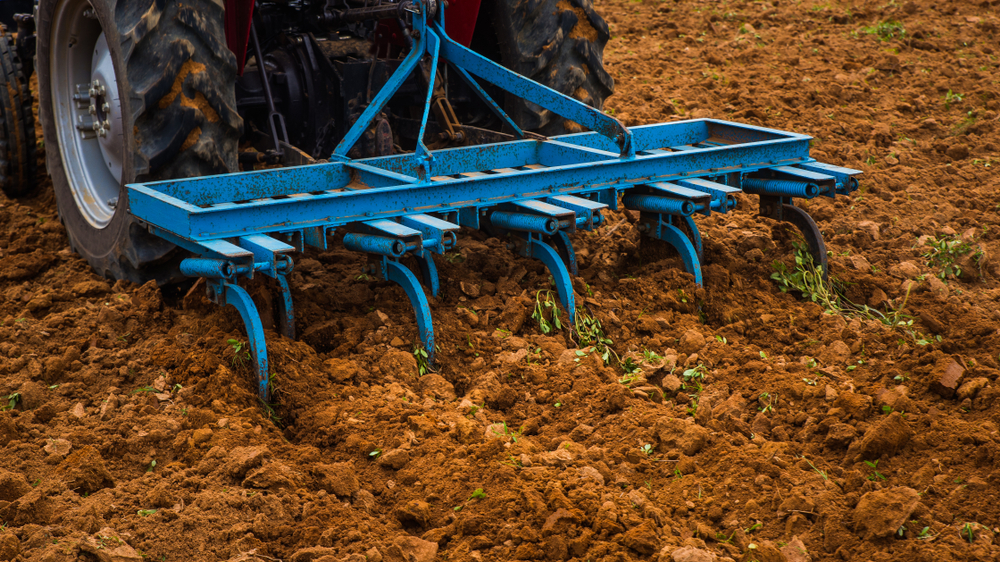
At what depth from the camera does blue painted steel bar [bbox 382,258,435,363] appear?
10.7 feet

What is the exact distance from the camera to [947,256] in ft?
14.3

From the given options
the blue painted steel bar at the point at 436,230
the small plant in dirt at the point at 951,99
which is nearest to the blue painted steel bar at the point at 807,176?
the blue painted steel bar at the point at 436,230

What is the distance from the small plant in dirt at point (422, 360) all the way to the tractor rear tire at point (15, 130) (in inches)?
103

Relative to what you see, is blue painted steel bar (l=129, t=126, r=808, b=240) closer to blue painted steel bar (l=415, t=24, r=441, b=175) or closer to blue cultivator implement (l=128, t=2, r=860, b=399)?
blue cultivator implement (l=128, t=2, r=860, b=399)

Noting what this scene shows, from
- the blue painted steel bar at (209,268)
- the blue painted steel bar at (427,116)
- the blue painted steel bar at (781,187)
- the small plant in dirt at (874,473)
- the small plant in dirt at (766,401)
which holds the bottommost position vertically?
the small plant in dirt at (874,473)

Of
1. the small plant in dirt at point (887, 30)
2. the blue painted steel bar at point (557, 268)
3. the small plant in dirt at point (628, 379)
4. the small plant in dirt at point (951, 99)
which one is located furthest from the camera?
the small plant in dirt at point (887, 30)

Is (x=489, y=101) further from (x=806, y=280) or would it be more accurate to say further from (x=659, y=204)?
(x=806, y=280)

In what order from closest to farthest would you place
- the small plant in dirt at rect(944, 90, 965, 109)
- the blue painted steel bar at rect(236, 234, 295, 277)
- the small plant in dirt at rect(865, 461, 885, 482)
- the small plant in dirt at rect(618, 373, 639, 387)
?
the small plant in dirt at rect(865, 461, 885, 482) → the blue painted steel bar at rect(236, 234, 295, 277) → the small plant in dirt at rect(618, 373, 639, 387) → the small plant in dirt at rect(944, 90, 965, 109)

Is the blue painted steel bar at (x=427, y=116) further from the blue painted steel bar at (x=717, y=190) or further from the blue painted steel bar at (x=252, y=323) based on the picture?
the blue painted steel bar at (x=717, y=190)

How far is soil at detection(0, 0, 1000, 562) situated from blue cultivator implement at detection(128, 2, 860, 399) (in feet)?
0.60

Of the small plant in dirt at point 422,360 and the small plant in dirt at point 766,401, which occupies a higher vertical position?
the small plant in dirt at point 422,360

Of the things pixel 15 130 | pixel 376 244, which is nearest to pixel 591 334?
pixel 376 244

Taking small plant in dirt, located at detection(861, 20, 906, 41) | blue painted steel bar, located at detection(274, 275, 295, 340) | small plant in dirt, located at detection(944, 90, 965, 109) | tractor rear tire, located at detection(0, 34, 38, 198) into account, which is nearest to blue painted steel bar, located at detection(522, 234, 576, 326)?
blue painted steel bar, located at detection(274, 275, 295, 340)

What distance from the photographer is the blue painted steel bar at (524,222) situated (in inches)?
129
